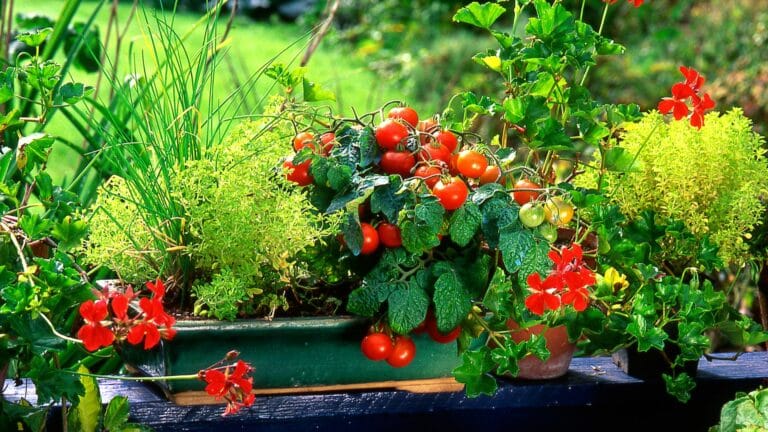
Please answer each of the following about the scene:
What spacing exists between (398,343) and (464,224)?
0.53 ft

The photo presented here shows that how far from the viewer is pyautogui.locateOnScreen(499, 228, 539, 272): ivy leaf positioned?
45.4 inches

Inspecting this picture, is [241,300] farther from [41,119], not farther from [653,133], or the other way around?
[653,133]

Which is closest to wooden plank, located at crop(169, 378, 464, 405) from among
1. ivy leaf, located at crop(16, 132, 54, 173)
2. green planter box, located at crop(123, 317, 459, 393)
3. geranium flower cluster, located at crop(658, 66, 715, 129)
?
green planter box, located at crop(123, 317, 459, 393)

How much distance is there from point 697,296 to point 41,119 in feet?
2.63

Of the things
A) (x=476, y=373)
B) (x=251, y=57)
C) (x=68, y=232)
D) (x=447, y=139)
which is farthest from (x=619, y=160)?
(x=251, y=57)

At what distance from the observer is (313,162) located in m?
1.19

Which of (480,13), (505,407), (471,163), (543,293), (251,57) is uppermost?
(480,13)

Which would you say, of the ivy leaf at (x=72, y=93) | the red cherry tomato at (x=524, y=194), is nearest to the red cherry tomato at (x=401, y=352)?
the red cherry tomato at (x=524, y=194)

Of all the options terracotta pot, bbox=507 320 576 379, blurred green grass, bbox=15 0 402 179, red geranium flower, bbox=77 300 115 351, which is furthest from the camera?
blurred green grass, bbox=15 0 402 179

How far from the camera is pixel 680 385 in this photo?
1.29 meters

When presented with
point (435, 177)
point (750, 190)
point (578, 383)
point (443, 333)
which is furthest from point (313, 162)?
point (750, 190)

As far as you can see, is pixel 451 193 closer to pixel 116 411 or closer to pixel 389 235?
pixel 389 235

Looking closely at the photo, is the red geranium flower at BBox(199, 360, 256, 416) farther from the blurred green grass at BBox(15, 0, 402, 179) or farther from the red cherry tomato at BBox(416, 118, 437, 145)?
the blurred green grass at BBox(15, 0, 402, 179)

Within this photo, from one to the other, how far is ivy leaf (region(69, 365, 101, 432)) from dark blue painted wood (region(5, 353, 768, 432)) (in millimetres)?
50
